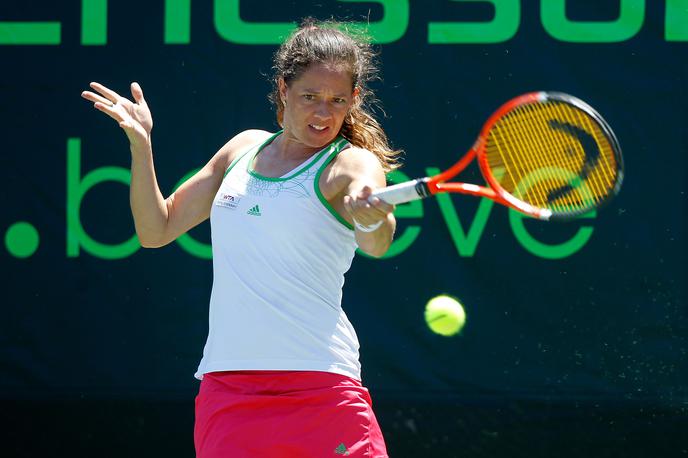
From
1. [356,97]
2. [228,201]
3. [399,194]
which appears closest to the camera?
[399,194]

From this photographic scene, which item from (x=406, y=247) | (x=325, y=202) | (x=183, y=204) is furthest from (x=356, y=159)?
(x=406, y=247)

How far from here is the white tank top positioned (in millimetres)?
2570

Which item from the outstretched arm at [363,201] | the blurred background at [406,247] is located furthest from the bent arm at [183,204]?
the blurred background at [406,247]

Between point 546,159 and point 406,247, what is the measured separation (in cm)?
159

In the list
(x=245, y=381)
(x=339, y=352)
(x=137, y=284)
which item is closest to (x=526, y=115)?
(x=339, y=352)

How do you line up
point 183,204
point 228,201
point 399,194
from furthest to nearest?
point 183,204 < point 228,201 < point 399,194

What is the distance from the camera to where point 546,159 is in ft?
8.83

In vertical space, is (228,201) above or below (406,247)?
above

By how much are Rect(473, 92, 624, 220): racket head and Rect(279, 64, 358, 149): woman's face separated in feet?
1.04

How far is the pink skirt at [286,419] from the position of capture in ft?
8.35

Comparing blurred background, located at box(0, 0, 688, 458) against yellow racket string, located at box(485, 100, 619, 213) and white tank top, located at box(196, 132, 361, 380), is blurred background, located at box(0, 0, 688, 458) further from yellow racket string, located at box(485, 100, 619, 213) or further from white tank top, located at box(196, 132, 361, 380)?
white tank top, located at box(196, 132, 361, 380)

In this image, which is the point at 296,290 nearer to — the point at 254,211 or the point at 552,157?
the point at 254,211

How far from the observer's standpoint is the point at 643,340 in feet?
13.6

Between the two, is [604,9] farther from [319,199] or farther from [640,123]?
[319,199]
